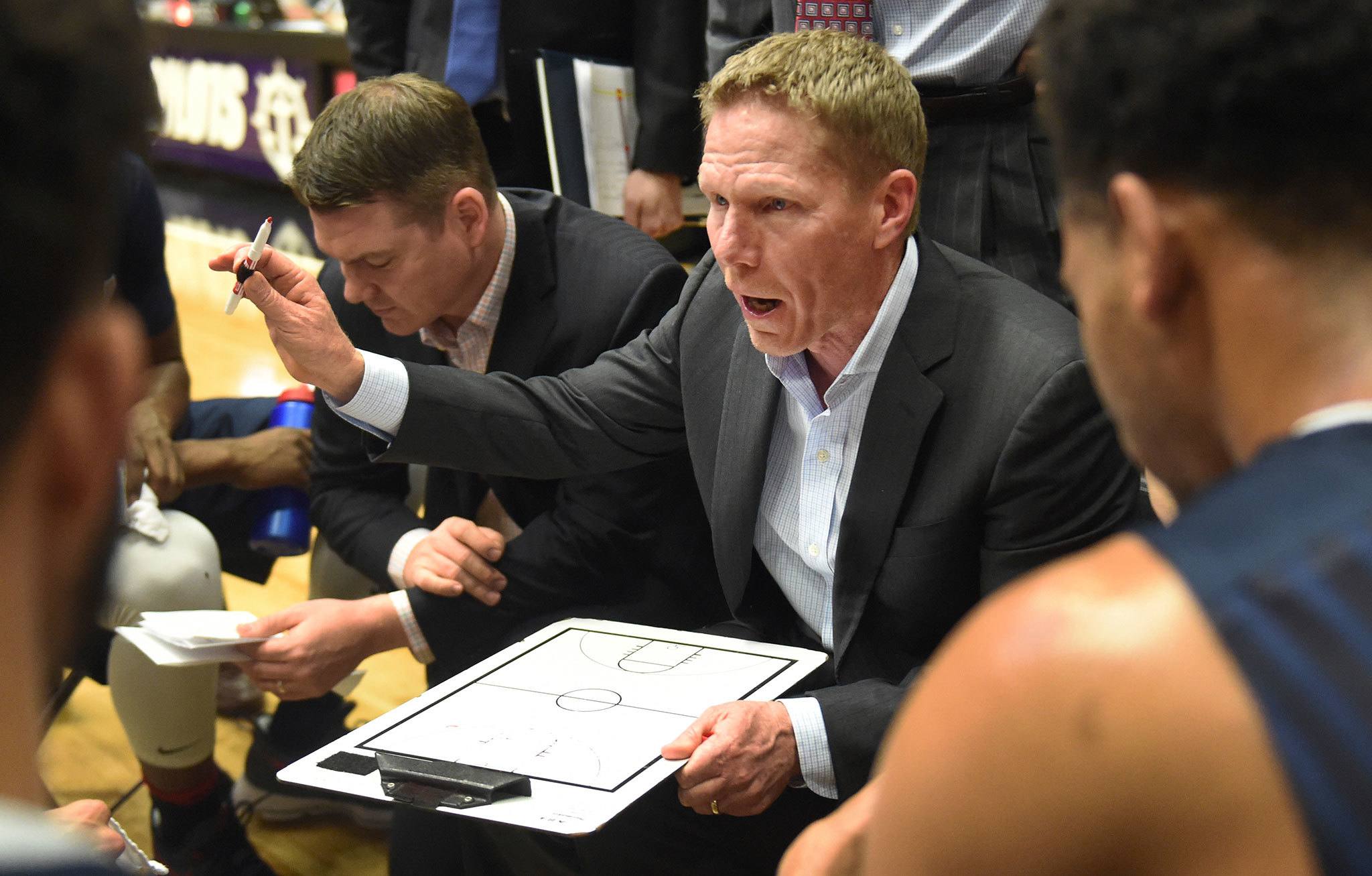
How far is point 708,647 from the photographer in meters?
1.62

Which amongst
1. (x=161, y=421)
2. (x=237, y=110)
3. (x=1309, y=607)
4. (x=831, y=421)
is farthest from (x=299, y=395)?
(x=237, y=110)

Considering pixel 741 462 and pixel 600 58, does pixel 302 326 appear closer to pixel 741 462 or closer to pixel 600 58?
pixel 741 462

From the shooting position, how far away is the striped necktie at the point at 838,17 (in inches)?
82.9

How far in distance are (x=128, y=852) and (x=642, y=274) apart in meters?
1.07

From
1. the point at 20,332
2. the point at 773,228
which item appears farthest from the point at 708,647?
the point at 20,332

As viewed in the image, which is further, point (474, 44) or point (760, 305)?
point (474, 44)

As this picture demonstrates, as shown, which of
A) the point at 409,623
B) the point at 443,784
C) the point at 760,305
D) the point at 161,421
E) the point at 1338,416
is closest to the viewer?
the point at 1338,416

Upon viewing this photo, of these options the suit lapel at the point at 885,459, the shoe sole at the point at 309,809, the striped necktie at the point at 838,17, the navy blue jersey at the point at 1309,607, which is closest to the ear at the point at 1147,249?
the navy blue jersey at the point at 1309,607

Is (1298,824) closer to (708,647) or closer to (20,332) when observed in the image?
(20,332)

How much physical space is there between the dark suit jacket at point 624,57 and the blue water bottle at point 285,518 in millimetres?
616

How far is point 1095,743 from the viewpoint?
1.94ft

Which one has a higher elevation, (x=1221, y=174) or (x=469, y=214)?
(x=1221, y=174)

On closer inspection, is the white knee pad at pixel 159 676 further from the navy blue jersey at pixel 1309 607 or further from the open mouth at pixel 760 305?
the navy blue jersey at pixel 1309 607

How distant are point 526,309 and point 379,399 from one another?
0.41 metres
